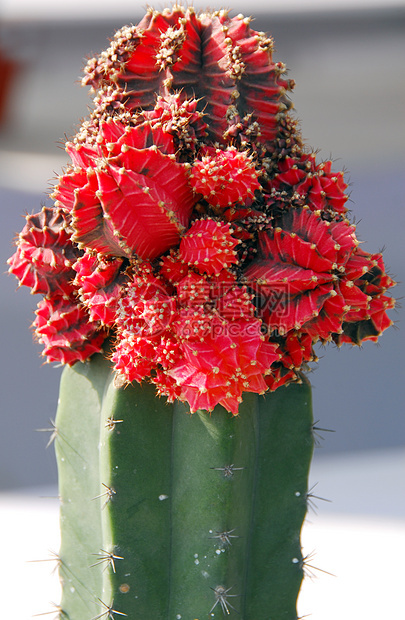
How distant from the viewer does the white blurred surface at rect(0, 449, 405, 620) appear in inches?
52.4

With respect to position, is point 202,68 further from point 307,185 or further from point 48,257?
point 48,257

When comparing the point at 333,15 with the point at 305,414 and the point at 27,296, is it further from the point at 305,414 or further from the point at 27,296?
the point at 305,414

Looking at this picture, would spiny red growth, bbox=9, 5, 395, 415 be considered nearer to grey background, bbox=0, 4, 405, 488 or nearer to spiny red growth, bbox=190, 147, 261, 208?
spiny red growth, bbox=190, 147, 261, 208

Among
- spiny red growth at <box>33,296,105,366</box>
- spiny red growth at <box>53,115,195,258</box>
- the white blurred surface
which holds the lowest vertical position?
the white blurred surface

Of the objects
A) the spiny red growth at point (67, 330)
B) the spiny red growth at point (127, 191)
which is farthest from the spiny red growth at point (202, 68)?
the spiny red growth at point (67, 330)

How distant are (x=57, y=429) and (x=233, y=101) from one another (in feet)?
1.83

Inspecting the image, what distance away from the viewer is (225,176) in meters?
0.72

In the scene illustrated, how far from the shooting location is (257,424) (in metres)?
0.86

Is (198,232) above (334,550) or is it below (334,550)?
above

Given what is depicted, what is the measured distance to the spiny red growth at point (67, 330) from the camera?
0.85 metres

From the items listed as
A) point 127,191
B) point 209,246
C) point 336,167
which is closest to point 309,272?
point 209,246

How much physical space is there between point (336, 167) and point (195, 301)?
174 cm

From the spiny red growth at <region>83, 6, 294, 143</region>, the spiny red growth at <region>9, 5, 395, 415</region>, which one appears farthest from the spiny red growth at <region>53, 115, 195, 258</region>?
the spiny red growth at <region>83, 6, 294, 143</region>

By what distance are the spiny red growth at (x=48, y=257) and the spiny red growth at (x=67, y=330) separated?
2cm
